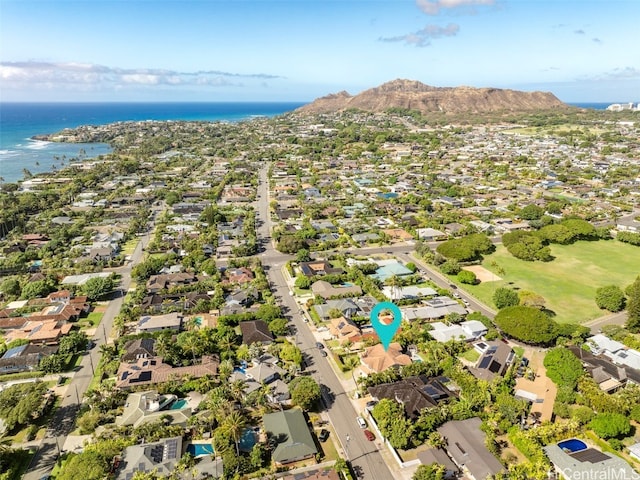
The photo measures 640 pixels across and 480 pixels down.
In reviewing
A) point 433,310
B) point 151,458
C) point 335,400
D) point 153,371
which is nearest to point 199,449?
point 151,458

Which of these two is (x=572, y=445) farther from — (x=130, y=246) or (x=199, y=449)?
(x=130, y=246)

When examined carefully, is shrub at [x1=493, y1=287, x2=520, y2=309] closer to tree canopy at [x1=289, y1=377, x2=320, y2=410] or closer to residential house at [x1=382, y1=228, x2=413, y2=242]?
residential house at [x1=382, y1=228, x2=413, y2=242]

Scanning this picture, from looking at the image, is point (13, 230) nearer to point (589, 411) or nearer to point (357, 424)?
point (357, 424)

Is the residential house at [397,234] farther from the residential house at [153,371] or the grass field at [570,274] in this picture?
the residential house at [153,371]

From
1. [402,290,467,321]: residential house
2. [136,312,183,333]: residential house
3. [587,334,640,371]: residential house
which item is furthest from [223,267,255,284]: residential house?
Result: [587,334,640,371]: residential house

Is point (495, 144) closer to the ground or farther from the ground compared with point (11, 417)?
farther from the ground

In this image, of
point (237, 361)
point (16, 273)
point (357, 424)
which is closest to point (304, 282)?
point (237, 361)
